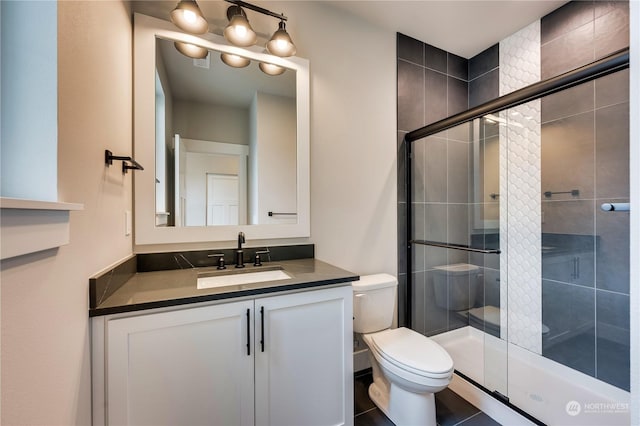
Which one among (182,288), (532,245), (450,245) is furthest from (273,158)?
(532,245)

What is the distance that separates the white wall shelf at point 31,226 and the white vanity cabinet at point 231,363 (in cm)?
42

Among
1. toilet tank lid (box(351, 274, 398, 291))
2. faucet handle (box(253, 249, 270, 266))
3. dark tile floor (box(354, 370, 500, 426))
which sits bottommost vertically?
dark tile floor (box(354, 370, 500, 426))

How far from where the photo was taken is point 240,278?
4.85 feet

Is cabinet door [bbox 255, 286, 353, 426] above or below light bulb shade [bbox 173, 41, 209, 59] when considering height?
below

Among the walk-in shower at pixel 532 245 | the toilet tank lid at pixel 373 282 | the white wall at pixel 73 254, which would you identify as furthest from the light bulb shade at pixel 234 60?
the toilet tank lid at pixel 373 282

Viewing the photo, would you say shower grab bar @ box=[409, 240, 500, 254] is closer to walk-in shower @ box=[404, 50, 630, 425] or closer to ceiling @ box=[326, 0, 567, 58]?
walk-in shower @ box=[404, 50, 630, 425]

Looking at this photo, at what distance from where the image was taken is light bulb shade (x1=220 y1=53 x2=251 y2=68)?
1.61 m

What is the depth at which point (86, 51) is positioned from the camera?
2.88 ft

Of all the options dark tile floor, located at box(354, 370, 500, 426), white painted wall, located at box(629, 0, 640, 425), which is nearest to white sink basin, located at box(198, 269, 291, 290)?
dark tile floor, located at box(354, 370, 500, 426)

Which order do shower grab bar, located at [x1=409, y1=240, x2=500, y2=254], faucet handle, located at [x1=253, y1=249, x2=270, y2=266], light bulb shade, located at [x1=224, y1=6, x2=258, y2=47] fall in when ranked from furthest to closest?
shower grab bar, located at [x1=409, y1=240, x2=500, y2=254] → faucet handle, located at [x1=253, y1=249, x2=270, y2=266] → light bulb shade, located at [x1=224, y1=6, x2=258, y2=47]

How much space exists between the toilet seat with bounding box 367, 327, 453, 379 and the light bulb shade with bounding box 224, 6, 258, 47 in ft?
6.43

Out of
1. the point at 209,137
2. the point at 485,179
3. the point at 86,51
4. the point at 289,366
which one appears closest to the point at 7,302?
the point at 86,51

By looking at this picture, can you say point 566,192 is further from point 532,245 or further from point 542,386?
point 542,386

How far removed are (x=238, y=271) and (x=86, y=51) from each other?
1117 millimetres
